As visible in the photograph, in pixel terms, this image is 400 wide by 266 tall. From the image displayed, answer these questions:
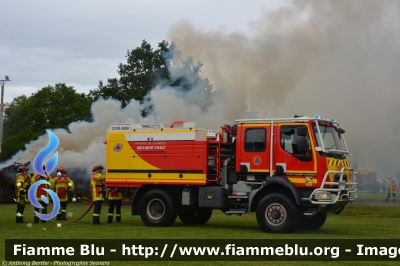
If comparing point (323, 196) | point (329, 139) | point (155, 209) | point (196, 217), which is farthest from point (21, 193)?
point (329, 139)

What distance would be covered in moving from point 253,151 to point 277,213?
1971mm

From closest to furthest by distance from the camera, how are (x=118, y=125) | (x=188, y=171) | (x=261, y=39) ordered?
(x=188, y=171)
(x=118, y=125)
(x=261, y=39)

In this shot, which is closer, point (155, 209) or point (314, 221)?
point (314, 221)

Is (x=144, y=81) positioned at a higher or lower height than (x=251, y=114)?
higher

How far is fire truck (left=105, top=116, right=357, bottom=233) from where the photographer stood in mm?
17203

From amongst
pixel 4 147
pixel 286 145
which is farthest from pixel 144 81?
pixel 286 145

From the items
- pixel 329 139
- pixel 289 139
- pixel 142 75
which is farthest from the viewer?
pixel 142 75

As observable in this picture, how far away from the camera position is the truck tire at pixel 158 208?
19172 mm

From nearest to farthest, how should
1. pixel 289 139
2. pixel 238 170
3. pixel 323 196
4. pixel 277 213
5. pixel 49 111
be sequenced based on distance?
pixel 323 196, pixel 277 213, pixel 289 139, pixel 238 170, pixel 49 111

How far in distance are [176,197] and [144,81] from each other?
30.7m

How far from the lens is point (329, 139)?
17781 mm

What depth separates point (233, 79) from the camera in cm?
3744

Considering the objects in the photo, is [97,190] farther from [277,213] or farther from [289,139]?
[289,139]

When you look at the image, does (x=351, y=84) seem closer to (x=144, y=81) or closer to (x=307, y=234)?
(x=144, y=81)
